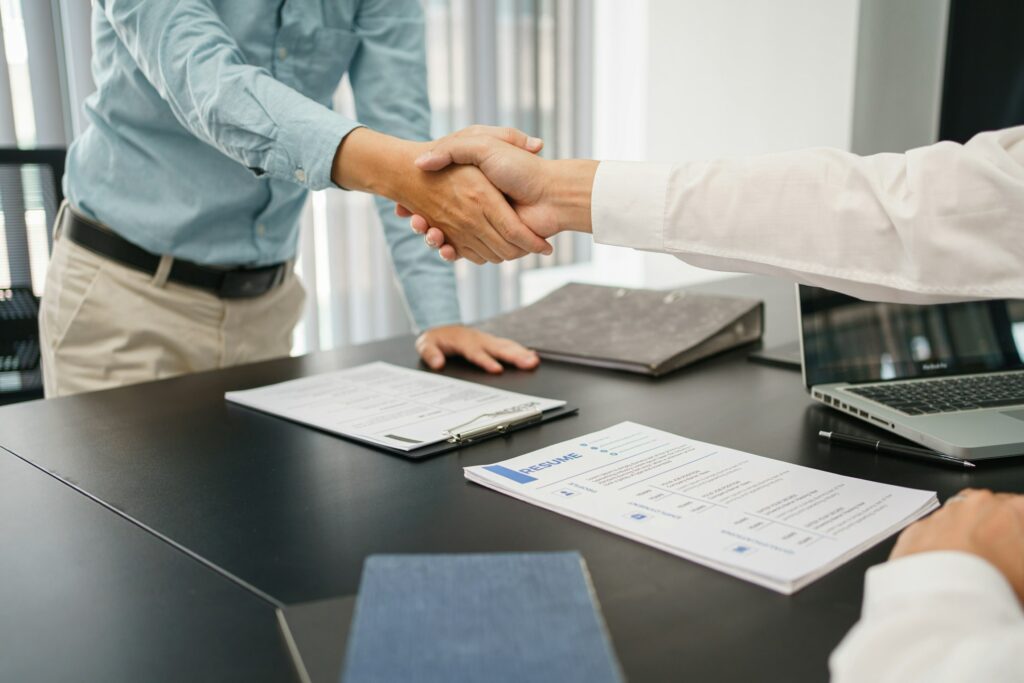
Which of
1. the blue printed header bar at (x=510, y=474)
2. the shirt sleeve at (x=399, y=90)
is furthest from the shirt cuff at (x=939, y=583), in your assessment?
the shirt sleeve at (x=399, y=90)

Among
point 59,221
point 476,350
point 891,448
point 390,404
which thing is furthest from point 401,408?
point 59,221

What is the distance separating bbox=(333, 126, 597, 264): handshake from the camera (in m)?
1.07

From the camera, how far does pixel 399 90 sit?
1.42 metres

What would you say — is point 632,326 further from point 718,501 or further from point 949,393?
point 718,501

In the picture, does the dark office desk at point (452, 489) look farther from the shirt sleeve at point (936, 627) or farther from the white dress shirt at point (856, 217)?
the white dress shirt at point (856, 217)

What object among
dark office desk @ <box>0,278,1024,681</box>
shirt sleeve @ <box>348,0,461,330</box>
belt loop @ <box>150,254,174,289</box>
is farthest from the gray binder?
belt loop @ <box>150,254,174,289</box>

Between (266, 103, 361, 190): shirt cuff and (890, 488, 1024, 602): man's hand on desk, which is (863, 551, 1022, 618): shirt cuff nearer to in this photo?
(890, 488, 1024, 602): man's hand on desk

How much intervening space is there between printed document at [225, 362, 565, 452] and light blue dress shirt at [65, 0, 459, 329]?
9.8 inches

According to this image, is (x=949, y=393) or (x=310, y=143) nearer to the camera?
(x=949, y=393)

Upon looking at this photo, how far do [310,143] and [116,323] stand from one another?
485 mm

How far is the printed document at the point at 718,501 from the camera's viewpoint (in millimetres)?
578

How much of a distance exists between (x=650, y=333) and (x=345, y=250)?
6.42 feet

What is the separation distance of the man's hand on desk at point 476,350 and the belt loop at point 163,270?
1.35ft

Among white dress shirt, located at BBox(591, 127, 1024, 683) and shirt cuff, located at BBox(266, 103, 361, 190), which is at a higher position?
shirt cuff, located at BBox(266, 103, 361, 190)
